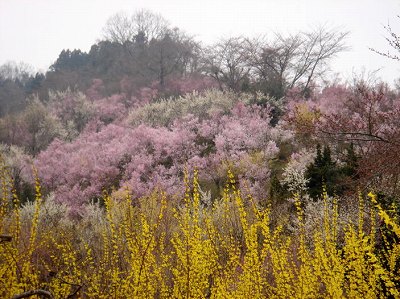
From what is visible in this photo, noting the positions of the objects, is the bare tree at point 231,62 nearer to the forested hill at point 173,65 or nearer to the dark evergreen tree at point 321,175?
the forested hill at point 173,65

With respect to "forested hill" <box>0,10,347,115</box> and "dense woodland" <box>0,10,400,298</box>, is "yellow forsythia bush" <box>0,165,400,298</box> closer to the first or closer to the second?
"dense woodland" <box>0,10,400,298</box>

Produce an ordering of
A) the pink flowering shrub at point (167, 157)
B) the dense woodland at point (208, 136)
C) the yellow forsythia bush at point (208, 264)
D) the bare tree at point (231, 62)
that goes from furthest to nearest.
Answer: the bare tree at point (231, 62) → the pink flowering shrub at point (167, 157) → the dense woodland at point (208, 136) → the yellow forsythia bush at point (208, 264)

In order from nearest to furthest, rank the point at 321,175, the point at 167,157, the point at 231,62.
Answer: the point at 321,175 < the point at 167,157 < the point at 231,62

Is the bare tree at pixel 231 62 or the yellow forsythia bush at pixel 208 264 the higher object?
the bare tree at pixel 231 62

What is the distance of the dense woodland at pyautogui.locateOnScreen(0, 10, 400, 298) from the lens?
36.9 ft

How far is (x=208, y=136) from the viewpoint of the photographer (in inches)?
801

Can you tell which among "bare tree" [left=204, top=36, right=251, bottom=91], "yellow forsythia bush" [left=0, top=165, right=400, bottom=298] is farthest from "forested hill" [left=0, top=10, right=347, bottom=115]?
"yellow forsythia bush" [left=0, top=165, right=400, bottom=298]

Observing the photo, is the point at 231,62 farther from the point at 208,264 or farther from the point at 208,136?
the point at 208,264

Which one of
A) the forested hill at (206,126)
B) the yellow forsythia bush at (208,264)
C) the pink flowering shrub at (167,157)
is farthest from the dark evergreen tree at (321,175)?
the yellow forsythia bush at (208,264)

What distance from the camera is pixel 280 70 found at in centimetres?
2628

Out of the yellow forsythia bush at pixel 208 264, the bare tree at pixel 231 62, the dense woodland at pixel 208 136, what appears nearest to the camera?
the yellow forsythia bush at pixel 208 264

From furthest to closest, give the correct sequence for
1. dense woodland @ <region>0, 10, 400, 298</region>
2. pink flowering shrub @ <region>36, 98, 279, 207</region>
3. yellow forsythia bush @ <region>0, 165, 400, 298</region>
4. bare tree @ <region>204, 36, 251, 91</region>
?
bare tree @ <region>204, 36, 251, 91</region> → pink flowering shrub @ <region>36, 98, 279, 207</region> → dense woodland @ <region>0, 10, 400, 298</region> → yellow forsythia bush @ <region>0, 165, 400, 298</region>

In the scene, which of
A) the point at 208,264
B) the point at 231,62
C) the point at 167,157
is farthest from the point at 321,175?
the point at 231,62

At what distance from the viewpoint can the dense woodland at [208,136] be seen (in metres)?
11.3
